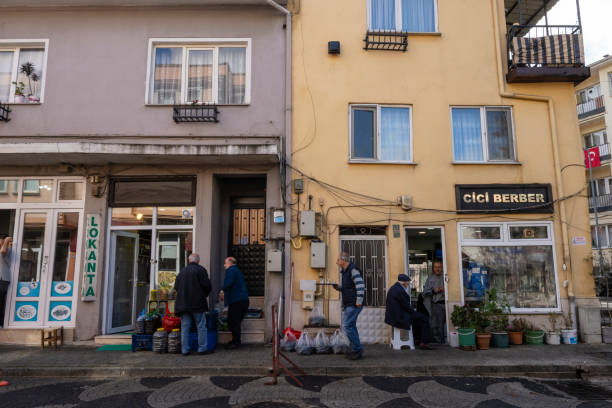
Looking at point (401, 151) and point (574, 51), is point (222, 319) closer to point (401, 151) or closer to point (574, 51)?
point (401, 151)

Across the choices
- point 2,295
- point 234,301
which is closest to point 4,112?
point 2,295

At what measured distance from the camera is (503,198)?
9.78m

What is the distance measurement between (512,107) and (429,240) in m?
3.62

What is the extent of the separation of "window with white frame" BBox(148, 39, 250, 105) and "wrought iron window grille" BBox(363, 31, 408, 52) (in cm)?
281

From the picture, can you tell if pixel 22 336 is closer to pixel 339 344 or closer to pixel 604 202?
pixel 339 344

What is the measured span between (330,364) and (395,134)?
5338 millimetres

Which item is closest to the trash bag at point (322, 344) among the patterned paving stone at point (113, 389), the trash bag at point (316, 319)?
the trash bag at point (316, 319)

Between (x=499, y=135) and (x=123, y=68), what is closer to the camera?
(x=123, y=68)

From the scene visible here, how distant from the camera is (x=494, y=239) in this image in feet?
32.1

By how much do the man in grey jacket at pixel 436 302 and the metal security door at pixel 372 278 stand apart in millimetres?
961

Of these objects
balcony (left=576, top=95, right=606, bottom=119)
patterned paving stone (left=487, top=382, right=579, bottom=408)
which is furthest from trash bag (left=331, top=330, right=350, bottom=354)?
balcony (left=576, top=95, right=606, bottom=119)

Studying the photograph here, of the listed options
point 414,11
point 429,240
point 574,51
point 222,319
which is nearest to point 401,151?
point 429,240

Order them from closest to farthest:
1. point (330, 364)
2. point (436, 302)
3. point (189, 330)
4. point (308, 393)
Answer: point (308, 393) < point (330, 364) < point (189, 330) < point (436, 302)

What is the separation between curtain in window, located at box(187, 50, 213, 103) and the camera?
1030 centimetres
